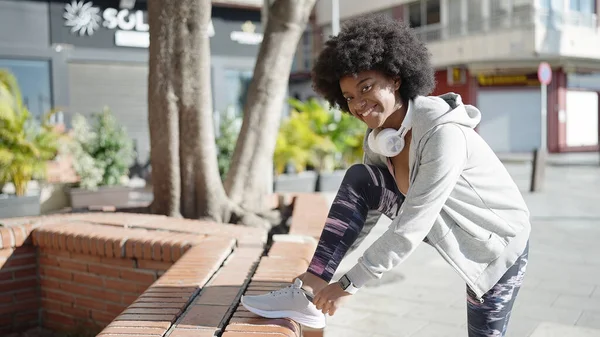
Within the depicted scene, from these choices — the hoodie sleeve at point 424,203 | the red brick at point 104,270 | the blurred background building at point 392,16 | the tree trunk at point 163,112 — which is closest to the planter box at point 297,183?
the blurred background building at point 392,16

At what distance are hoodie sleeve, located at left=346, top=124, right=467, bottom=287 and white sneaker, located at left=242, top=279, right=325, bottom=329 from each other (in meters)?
0.29

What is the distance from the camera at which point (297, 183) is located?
11086 mm

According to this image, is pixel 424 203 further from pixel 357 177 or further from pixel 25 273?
pixel 25 273

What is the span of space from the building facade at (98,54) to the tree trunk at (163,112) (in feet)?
27.7

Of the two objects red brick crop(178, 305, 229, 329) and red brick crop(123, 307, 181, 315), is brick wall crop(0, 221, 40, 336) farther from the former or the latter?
red brick crop(178, 305, 229, 329)

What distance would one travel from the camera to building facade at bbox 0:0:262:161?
509 inches

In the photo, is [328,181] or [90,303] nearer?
[90,303]

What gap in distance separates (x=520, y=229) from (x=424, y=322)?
5.33 feet

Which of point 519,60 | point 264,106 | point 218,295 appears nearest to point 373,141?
point 218,295

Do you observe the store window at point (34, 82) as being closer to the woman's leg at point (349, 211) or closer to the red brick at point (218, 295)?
the red brick at point (218, 295)

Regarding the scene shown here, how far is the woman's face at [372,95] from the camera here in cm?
231

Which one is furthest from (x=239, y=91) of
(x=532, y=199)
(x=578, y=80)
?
(x=578, y=80)

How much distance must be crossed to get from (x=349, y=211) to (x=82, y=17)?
12651mm

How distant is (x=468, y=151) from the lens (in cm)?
219
